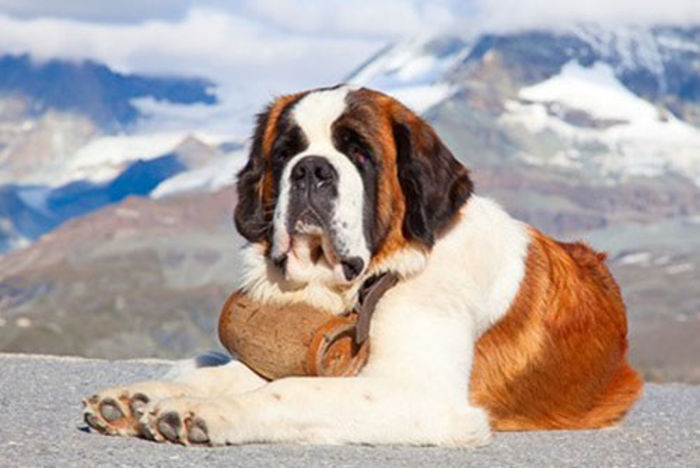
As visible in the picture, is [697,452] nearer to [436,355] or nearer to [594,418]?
[594,418]

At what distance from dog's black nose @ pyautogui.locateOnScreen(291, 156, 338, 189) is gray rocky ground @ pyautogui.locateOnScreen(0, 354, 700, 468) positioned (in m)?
1.39

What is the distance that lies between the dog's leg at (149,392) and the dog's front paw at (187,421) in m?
0.20

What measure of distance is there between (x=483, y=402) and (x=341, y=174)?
1.64 meters

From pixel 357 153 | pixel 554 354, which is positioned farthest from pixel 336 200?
pixel 554 354

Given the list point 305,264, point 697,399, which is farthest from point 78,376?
point 697,399

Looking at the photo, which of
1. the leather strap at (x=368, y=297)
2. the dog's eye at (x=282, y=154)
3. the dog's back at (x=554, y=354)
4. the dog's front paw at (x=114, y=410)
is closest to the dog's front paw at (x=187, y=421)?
the dog's front paw at (x=114, y=410)

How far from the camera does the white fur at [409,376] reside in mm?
7129

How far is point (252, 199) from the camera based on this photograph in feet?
26.6

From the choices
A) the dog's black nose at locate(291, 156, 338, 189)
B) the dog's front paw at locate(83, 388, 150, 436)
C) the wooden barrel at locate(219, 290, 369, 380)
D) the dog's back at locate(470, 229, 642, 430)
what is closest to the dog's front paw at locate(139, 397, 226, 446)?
the dog's front paw at locate(83, 388, 150, 436)

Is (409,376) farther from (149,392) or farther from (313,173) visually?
(149,392)

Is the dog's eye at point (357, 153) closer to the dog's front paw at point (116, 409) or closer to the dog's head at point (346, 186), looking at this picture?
the dog's head at point (346, 186)

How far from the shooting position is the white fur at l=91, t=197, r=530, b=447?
7129 millimetres

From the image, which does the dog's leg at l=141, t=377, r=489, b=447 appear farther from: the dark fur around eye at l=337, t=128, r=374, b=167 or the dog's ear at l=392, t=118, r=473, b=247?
the dark fur around eye at l=337, t=128, r=374, b=167

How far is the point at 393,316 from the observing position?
25.3 feet
